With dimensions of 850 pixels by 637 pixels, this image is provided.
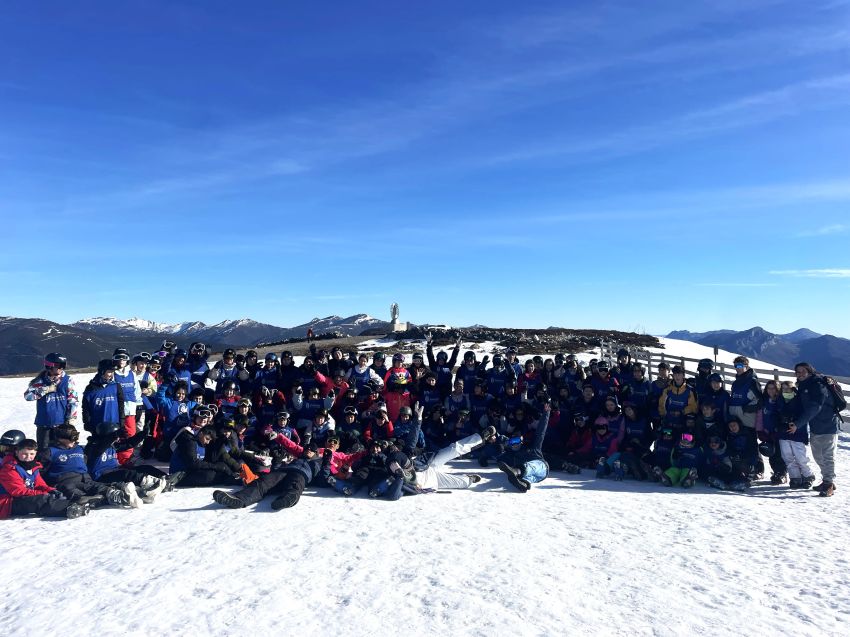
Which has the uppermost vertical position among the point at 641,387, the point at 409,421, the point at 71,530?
the point at 641,387

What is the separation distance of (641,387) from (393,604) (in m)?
7.21

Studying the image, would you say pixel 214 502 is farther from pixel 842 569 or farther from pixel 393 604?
pixel 842 569

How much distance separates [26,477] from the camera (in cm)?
645

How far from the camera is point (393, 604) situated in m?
4.23

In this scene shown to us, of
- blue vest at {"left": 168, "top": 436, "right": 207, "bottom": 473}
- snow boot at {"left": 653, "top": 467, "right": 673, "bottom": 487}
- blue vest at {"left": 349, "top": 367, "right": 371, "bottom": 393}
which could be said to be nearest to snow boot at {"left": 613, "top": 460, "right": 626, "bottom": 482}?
snow boot at {"left": 653, "top": 467, "right": 673, "bottom": 487}

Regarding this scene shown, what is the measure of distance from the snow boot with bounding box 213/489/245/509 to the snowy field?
0.18m

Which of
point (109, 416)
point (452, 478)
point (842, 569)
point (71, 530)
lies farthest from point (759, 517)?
point (109, 416)

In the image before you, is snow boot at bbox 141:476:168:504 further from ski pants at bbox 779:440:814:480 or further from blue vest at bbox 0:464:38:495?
ski pants at bbox 779:440:814:480

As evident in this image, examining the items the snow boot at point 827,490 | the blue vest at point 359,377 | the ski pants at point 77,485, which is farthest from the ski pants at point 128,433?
the snow boot at point 827,490

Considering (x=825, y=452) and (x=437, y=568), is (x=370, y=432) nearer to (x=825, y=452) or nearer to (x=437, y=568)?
(x=437, y=568)

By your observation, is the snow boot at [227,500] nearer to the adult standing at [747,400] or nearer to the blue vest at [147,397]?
the blue vest at [147,397]

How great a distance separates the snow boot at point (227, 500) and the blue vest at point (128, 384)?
9.61 feet

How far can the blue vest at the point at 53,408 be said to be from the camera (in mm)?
7684

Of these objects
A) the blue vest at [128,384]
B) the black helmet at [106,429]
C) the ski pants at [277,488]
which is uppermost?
the blue vest at [128,384]
